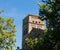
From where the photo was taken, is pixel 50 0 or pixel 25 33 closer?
pixel 50 0

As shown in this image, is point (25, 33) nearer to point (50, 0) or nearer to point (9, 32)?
point (9, 32)

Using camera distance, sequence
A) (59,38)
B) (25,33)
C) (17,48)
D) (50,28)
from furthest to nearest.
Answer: (25,33) → (17,48) → (50,28) → (59,38)

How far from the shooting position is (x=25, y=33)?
268ft

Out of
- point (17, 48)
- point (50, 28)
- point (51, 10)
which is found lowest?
point (17, 48)

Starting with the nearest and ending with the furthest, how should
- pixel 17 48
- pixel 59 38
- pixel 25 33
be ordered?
pixel 59 38
pixel 17 48
pixel 25 33

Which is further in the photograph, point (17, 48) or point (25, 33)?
point (25, 33)

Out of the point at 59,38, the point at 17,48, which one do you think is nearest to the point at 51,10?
the point at 59,38

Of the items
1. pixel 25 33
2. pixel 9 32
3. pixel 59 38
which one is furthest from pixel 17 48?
pixel 25 33

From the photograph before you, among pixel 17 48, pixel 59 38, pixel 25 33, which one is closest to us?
pixel 59 38

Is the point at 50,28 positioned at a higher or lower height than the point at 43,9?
lower

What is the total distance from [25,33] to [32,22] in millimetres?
3831

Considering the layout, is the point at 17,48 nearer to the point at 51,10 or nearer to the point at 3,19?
the point at 3,19

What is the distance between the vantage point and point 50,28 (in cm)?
2448

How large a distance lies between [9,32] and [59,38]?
17675mm
